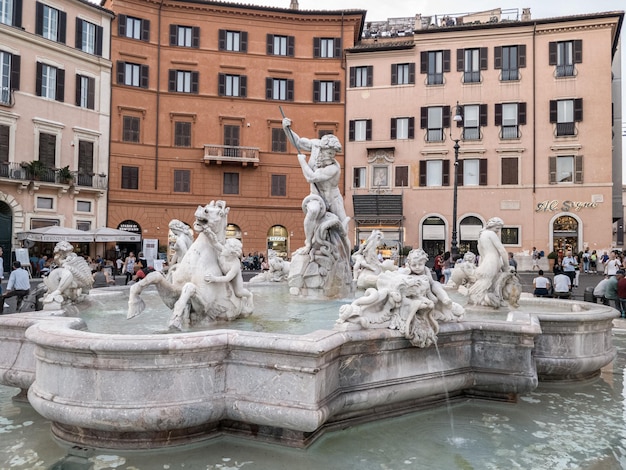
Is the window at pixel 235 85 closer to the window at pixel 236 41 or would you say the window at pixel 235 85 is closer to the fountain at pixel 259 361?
the window at pixel 236 41

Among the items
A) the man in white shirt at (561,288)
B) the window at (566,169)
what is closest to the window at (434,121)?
the window at (566,169)

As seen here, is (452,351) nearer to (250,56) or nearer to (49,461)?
(49,461)

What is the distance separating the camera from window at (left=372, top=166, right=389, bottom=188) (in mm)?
32531

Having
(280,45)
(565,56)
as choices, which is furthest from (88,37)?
(565,56)

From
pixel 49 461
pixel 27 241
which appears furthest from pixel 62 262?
pixel 27 241

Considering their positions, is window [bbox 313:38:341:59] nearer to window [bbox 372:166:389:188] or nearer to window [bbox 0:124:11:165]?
window [bbox 372:166:389:188]

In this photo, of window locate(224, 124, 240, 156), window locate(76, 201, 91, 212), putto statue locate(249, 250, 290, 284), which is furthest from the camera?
window locate(224, 124, 240, 156)

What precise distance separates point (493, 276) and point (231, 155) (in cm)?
2718

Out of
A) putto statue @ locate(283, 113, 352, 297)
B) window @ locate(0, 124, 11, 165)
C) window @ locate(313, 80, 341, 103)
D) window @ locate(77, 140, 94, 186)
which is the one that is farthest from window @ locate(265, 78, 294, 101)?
putto statue @ locate(283, 113, 352, 297)

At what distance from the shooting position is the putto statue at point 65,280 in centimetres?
549

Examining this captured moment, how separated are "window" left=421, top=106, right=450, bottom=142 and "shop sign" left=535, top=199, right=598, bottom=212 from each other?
7100 mm

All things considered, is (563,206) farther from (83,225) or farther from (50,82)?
(50,82)

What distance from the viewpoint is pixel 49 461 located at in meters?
3.51

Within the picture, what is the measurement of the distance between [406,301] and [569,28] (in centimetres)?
3193
